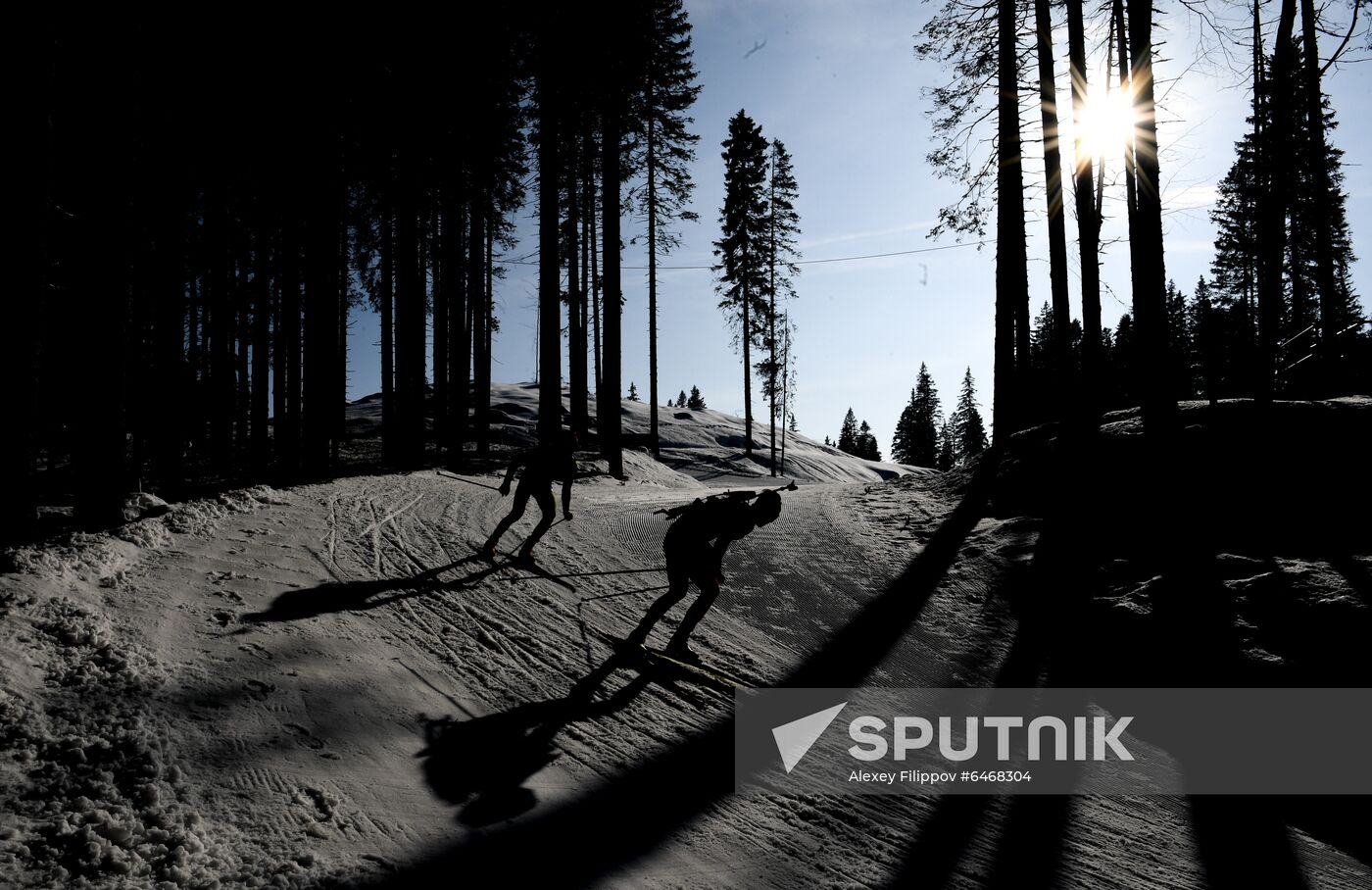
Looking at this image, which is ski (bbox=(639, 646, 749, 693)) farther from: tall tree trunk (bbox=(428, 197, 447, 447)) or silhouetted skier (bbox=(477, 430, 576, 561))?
tall tree trunk (bbox=(428, 197, 447, 447))

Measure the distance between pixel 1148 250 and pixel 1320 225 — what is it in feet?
30.6

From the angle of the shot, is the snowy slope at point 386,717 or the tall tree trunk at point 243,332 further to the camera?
the tall tree trunk at point 243,332

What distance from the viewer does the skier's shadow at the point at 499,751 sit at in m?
3.58

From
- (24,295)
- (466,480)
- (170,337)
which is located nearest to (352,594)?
(24,295)

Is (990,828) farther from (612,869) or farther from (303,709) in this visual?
(303,709)

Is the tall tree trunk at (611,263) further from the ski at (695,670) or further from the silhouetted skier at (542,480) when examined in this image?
the ski at (695,670)

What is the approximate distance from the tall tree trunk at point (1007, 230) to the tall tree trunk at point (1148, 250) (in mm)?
3329

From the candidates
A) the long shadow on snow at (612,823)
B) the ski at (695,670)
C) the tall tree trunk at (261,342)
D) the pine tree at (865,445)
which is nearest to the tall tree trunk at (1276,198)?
the ski at (695,670)

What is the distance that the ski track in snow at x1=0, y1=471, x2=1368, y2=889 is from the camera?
133 inches

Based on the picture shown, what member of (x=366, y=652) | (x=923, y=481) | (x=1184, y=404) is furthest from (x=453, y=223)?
(x=1184, y=404)

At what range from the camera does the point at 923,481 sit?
12.4 meters

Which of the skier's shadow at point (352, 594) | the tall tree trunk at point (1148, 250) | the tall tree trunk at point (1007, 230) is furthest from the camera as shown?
the tall tree trunk at point (1007, 230)

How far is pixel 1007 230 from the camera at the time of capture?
12.3m

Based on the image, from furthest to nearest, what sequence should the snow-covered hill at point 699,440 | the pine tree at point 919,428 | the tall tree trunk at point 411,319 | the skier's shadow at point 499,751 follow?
the pine tree at point 919,428
the snow-covered hill at point 699,440
the tall tree trunk at point 411,319
the skier's shadow at point 499,751
